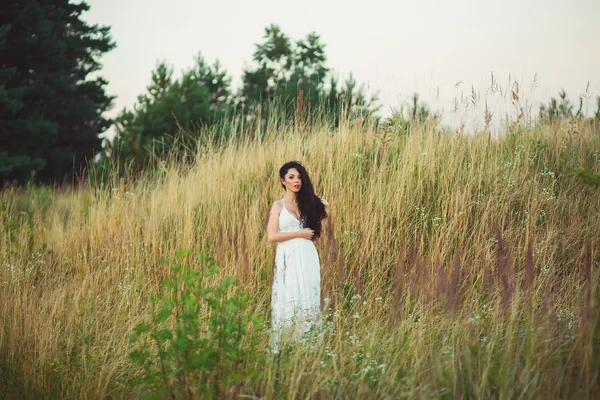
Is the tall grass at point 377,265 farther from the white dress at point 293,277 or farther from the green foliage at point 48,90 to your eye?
the green foliage at point 48,90

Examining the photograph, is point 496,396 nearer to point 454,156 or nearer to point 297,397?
point 297,397

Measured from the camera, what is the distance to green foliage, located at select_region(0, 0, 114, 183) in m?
15.6

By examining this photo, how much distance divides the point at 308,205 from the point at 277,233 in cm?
38

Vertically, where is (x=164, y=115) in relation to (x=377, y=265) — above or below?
above

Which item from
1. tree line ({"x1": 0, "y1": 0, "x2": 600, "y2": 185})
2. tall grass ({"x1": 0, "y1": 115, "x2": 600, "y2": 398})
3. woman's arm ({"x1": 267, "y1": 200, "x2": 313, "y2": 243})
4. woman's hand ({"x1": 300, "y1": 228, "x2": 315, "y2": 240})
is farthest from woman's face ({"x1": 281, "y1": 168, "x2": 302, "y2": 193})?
tree line ({"x1": 0, "y1": 0, "x2": 600, "y2": 185})

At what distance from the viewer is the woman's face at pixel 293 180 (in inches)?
161

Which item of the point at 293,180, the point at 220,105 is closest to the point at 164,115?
the point at 220,105

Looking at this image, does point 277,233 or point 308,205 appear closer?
point 277,233

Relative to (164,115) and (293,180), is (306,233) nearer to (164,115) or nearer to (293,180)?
(293,180)

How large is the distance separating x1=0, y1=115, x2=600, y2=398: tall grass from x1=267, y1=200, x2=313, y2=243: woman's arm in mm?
212

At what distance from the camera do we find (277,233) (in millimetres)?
3932

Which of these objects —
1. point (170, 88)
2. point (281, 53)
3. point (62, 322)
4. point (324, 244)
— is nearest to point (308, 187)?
point (324, 244)

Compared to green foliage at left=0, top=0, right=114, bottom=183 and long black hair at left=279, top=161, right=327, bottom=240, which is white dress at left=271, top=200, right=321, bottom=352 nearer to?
long black hair at left=279, top=161, right=327, bottom=240

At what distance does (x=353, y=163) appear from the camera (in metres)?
5.55
